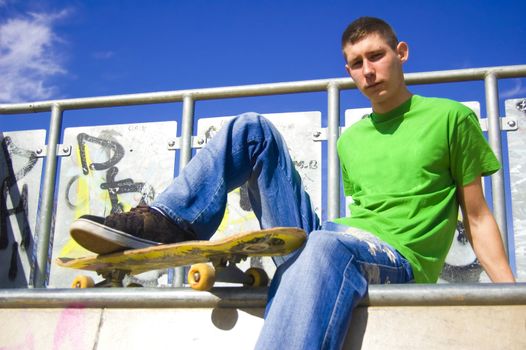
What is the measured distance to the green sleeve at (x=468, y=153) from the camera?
2094 mm

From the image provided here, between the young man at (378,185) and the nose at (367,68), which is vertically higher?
the nose at (367,68)

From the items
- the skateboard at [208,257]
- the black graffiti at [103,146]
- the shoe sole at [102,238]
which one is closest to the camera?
the skateboard at [208,257]

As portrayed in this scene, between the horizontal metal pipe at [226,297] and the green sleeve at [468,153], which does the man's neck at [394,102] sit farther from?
the horizontal metal pipe at [226,297]

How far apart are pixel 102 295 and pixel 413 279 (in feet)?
3.40

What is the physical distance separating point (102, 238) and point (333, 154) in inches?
→ 63.6

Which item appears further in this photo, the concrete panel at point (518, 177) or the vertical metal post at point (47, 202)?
the vertical metal post at point (47, 202)

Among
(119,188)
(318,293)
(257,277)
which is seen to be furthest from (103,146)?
(318,293)

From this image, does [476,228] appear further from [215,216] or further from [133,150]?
[133,150]

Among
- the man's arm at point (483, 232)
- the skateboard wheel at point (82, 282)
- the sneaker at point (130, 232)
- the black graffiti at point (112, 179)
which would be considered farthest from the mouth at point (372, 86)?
the black graffiti at point (112, 179)

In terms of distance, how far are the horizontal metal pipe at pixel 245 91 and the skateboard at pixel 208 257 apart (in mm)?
1581

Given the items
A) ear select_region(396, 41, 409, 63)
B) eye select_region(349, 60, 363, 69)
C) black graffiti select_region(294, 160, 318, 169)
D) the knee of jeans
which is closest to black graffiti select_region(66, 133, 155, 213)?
black graffiti select_region(294, 160, 318, 169)

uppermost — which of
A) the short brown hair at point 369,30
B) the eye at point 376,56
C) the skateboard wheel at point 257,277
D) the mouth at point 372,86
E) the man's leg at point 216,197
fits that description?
the short brown hair at point 369,30

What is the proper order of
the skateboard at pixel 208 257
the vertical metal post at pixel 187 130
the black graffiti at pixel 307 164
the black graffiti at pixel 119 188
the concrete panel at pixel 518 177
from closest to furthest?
the skateboard at pixel 208 257
the concrete panel at pixel 518 177
the black graffiti at pixel 307 164
the vertical metal post at pixel 187 130
the black graffiti at pixel 119 188

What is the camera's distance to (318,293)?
1.49 meters
